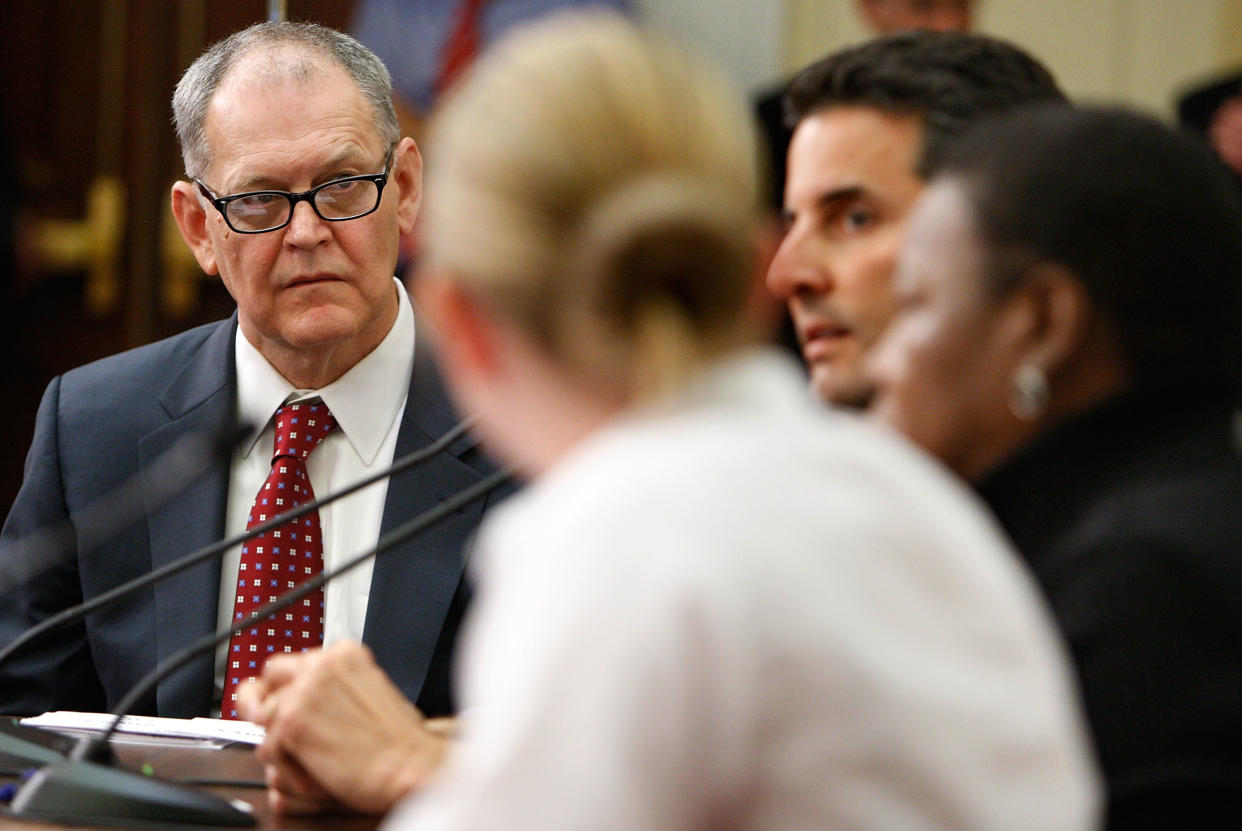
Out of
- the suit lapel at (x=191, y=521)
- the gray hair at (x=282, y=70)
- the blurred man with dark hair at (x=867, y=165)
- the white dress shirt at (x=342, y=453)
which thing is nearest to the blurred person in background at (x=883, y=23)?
the gray hair at (x=282, y=70)

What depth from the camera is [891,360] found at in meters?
1.17

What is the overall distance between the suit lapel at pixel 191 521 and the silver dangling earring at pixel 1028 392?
907 mm

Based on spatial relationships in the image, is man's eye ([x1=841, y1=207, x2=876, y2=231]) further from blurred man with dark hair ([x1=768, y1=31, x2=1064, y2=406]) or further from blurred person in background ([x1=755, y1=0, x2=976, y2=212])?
blurred person in background ([x1=755, y1=0, x2=976, y2=212])

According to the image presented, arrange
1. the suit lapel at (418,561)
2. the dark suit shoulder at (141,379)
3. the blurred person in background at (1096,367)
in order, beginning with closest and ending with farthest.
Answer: the blurred person in background at (1096,367), the suit lapel at (418,561), the dark suit shoulder at (141,379)

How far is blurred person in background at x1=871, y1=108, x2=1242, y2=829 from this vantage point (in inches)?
39.4

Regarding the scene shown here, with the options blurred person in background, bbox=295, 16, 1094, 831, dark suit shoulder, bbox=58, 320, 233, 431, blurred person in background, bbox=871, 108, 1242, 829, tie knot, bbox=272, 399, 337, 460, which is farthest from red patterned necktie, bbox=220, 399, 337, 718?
blurred person in background, bbox=295, 16, 1094, 831

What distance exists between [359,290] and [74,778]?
3.04ft

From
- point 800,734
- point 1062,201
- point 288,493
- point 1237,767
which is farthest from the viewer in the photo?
point 288,493

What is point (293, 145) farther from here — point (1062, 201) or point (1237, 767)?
point (1237, 767)

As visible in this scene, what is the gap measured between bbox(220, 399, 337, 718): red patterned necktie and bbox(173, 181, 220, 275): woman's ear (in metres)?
0.39

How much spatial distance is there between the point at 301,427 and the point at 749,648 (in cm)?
135

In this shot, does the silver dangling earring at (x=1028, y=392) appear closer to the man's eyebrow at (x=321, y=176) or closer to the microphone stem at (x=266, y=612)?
the microphone stem at (x=266, y=612)

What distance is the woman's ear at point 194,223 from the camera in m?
→ 2.20

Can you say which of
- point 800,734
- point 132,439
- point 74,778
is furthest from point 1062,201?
point 132,439
